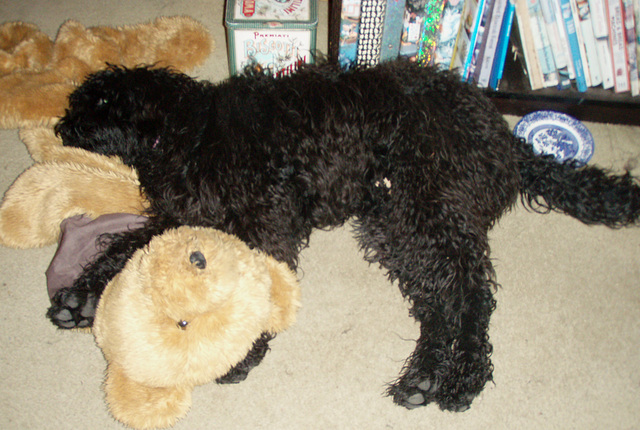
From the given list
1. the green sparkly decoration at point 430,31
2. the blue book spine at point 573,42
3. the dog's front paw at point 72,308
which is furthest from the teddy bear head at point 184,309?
the blue book spine at point 573,42

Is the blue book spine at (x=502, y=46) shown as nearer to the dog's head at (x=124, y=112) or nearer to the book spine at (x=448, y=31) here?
the book spine at (x=448, y=31)

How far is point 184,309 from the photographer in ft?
3.24

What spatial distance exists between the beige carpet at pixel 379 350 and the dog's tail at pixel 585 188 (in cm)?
18

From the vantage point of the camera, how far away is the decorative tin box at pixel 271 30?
1747 mm

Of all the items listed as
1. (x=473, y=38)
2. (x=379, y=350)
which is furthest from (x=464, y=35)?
(x=379, y=350)

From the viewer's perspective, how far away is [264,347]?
4.46 feet

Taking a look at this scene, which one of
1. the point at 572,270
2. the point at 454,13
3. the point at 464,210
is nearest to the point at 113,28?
the point at 454,13

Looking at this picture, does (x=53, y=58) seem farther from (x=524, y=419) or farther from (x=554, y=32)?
(x=524, y=419)

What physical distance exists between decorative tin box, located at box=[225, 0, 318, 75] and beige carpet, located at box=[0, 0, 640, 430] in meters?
0.74

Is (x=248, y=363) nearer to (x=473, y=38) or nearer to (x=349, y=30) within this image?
(x=349, y=30)

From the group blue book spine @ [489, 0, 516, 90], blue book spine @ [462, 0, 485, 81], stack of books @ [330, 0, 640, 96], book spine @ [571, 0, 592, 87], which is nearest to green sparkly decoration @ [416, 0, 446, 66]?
stack of books @ [330, 0, 640, 96]

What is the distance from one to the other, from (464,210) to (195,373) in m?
0.81

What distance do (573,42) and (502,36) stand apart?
0.27 meters

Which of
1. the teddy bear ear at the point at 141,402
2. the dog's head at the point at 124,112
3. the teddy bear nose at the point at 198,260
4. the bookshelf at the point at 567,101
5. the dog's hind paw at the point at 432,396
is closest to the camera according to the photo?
the teddy bear nose at the point at 198,260
